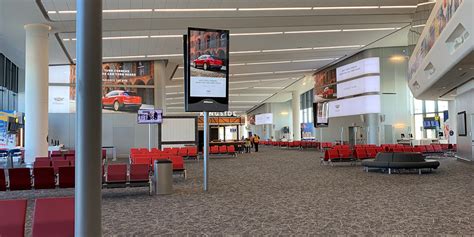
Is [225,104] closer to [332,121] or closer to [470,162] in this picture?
[470,162]

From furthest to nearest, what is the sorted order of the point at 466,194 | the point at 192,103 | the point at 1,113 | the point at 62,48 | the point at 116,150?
the point at 116,150 < the point at 62,48 < the point at 1,113 < the point at 192,103 < the point at 466,194

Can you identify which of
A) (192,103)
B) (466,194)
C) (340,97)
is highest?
(340,97)

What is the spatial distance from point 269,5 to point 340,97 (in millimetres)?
20772

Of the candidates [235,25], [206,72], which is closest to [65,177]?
[206,72]

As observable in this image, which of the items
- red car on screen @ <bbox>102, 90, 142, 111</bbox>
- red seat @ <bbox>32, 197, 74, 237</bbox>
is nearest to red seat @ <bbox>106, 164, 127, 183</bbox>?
red seat @ <bbox>32, 197, 74, 237</bbox>

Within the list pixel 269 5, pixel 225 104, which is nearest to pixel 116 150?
pixel 269 5

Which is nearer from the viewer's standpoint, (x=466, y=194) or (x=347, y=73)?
(x=466, y=194)

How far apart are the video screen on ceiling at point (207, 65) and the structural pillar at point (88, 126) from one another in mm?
6494

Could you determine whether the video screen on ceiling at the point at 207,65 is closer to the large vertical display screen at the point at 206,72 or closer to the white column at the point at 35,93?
the large vertical display screen at the point at 206,72

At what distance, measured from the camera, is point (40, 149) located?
16047 millimetres

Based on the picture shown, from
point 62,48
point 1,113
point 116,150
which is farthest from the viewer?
point 116,150

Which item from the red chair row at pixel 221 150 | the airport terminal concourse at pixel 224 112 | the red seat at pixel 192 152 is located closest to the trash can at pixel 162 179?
the airport terminal concourse at pixel 224 112

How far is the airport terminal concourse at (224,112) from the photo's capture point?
5.50 m

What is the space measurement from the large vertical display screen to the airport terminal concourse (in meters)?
0.04
